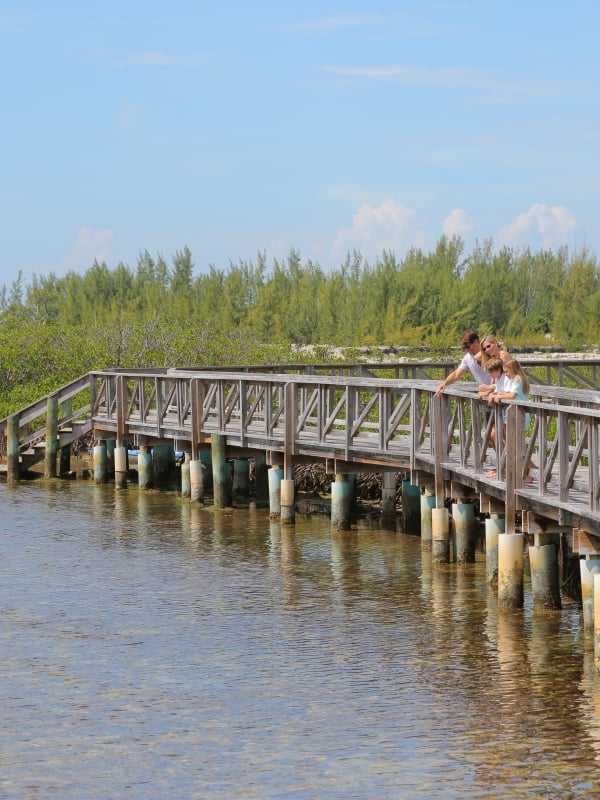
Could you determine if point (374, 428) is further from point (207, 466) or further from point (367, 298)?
point (367, 298)

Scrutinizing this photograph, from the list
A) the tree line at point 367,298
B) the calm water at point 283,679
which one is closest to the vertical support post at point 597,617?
Result: the calm water at point 283,679

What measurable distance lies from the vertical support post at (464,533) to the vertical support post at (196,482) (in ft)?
23.3

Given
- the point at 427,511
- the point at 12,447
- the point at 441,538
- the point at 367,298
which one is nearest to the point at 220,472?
the point at 427,511

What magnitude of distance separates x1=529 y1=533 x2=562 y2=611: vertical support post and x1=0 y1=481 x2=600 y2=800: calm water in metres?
0.18

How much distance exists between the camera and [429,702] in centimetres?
1111

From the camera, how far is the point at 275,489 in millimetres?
21016

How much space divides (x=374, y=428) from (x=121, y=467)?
19.5ft

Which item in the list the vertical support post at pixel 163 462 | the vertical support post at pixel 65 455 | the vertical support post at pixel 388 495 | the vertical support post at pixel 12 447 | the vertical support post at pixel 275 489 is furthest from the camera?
the vertical support post at pixel 65 455

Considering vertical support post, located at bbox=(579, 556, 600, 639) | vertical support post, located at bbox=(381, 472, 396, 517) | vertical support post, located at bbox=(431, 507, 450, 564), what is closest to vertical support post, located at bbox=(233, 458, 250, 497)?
vertical support post, located at bbox=(381, 472, 396, 517)

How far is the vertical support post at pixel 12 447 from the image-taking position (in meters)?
27.5

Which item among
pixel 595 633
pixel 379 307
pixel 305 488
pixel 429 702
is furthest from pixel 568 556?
pixel 379 307

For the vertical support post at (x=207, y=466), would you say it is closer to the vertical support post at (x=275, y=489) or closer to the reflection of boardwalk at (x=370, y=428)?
the reflection of boardwalk at (x=370, y=428)

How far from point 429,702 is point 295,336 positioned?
173ft

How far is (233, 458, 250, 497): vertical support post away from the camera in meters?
24.0
